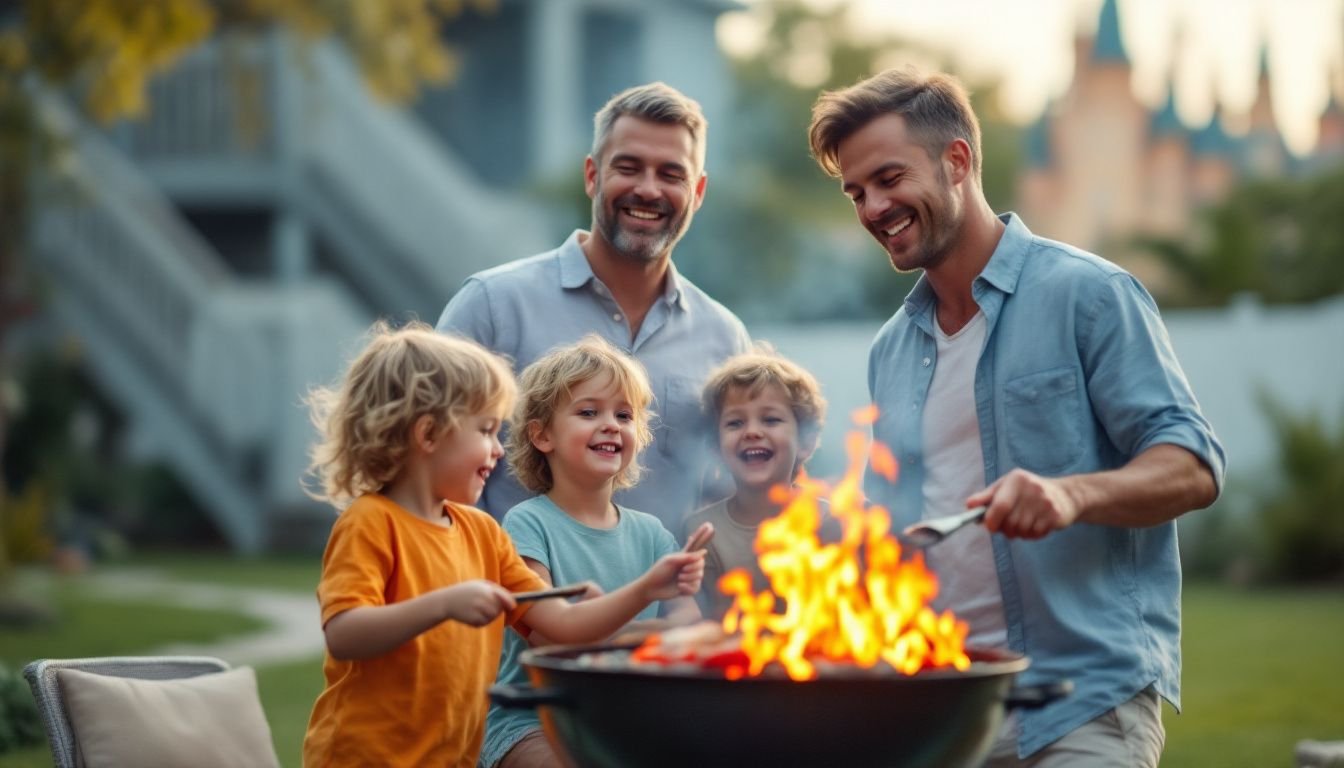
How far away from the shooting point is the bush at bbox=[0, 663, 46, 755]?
623cm

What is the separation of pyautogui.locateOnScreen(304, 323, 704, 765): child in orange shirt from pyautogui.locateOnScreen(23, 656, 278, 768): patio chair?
2.75 ft

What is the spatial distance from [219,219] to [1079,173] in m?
26.5

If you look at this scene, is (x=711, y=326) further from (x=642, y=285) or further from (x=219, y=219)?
(x=219, y=219)

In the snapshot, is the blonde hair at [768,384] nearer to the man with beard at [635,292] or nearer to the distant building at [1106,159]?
the man with beard at [635,292]

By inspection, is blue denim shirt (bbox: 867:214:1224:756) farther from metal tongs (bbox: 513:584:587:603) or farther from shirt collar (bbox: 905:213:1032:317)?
metal tongs (bbox: 513:584:587:603)

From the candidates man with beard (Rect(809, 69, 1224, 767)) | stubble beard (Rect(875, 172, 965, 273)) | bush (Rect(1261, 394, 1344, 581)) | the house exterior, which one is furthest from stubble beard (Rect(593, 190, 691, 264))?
bush (Rect(1261, 394, 1344, 581))

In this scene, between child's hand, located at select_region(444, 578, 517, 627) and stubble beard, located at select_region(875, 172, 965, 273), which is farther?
stubble beard, located at select_region(875, 172, 965, 273)

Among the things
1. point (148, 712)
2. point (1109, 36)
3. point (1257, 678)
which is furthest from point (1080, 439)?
point (1109, 36)

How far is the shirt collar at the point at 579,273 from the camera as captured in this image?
14.7ft

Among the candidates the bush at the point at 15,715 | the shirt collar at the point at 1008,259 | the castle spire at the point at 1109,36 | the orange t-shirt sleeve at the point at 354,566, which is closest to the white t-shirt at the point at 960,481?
the shirt collar at the point at 1008,259

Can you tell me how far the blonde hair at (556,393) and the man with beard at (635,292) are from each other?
25 cm

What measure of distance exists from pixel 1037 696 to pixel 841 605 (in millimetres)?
390

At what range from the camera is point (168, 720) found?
4266 millimetres

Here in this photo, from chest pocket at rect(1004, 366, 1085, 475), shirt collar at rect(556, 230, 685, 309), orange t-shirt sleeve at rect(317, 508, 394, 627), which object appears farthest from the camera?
shirt collar at rect(556, 230, 685, 309)
